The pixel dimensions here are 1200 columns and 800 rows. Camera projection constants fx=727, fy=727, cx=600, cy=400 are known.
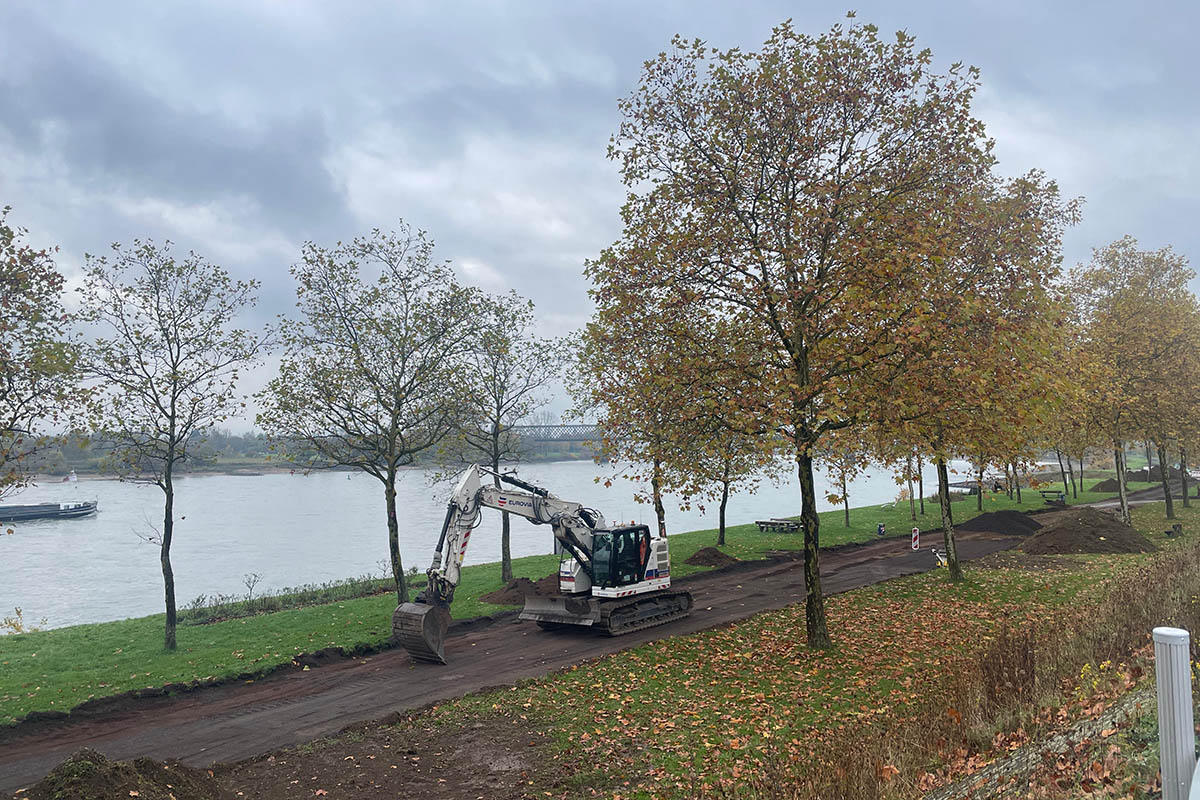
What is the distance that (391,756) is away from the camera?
11375 millimetres

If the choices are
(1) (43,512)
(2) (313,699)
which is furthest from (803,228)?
(1) (43,512)

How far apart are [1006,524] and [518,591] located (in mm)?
25331

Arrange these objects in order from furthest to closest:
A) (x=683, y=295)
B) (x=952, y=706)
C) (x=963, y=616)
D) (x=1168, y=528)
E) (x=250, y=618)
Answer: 1. (x=1168, y=528)
2. (x=250, y=618)
3. (x=963, y=616)
4. (x=683, y=295)
5. (x=952, y=706)

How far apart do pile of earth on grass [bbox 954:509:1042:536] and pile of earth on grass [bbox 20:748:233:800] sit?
35.3 meters

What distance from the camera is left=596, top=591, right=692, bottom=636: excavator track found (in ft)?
62.1

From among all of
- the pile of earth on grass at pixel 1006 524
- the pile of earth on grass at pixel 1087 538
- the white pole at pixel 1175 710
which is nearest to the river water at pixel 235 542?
the pile of earth on grass at pixel 1087 538

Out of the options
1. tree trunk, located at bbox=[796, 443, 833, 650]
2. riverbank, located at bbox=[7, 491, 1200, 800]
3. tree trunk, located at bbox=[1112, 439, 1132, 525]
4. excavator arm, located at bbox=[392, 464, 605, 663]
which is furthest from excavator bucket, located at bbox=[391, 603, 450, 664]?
tree trunk, located at bbox=[1112, 439, 1132, 525]

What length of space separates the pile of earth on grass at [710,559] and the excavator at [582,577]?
8.31m

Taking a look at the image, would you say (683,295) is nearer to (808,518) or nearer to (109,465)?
(808,518)

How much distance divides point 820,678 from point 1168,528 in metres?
28.9

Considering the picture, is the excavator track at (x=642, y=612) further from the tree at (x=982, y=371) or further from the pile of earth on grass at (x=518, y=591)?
the tree at (x=982, y=371)

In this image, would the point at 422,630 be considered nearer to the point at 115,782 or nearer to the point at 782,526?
the point at 115,782

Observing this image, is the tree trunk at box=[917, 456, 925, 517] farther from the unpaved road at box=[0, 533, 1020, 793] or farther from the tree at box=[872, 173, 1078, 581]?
the unpaved road at box=[0, 533, 1020, 793]

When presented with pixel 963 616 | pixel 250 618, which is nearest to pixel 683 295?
pixel 963 616
